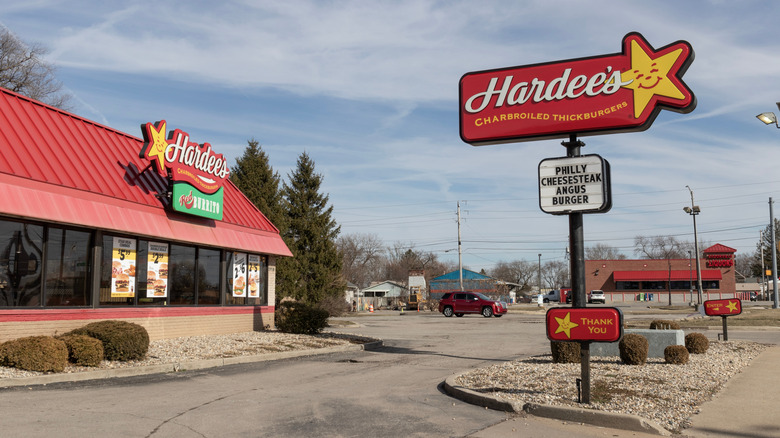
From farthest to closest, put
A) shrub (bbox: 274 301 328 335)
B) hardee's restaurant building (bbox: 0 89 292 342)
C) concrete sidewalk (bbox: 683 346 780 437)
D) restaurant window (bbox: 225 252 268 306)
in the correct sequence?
shrub (bbox: 274 301 328 335) < restaurant window (bbox: 225 252 268 306) < hardee's restaurant building (bbox: 0 89 292 342) < concrete sidewalk (bbox: 683 346 780 437)

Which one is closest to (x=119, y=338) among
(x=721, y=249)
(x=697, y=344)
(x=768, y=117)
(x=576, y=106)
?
(x=576, y=106)

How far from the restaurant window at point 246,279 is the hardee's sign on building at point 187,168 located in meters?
2.55

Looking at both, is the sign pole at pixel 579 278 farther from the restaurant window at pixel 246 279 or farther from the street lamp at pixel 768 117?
the restaurant window at pixel 246 279

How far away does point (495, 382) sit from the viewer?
11.2m

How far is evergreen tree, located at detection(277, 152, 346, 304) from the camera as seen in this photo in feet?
117

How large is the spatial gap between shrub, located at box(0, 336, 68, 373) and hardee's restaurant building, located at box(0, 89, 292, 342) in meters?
2.00

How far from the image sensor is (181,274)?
19516mm

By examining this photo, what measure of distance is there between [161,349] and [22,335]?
322cm

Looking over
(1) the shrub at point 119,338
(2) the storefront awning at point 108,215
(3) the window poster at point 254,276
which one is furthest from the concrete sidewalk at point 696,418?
(3) the window poster at point 254,276

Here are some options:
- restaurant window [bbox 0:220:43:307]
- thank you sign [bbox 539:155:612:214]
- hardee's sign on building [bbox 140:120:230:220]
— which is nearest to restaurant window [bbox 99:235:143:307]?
hardee's sign on building [bbox 140:120:230:220]

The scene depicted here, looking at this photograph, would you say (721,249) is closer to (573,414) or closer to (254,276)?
(254,276)

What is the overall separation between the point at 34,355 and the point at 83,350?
0.98m

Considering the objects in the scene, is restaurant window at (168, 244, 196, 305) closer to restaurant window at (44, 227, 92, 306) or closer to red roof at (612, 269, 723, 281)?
restaurant window at (44, 227, 92, 306)

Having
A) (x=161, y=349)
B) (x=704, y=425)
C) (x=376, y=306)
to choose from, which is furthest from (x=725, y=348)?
(x=376, y=306)
